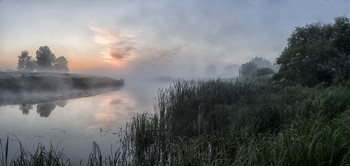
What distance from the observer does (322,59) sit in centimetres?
1766

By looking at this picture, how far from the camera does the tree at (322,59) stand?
17.1m

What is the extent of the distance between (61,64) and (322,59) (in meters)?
83.7

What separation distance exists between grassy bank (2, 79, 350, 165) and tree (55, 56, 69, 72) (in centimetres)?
7765

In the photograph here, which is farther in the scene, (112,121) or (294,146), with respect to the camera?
(112,121)

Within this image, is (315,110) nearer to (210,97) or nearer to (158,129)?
(210,97)

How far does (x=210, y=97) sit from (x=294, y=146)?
842 centimetres

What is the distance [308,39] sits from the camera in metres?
21.0

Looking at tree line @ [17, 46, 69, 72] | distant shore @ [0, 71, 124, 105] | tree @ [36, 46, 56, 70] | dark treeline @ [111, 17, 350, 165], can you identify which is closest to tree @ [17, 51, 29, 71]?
tree line @ [17, 46, 69, 72]

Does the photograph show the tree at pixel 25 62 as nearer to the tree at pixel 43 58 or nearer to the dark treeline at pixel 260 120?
the tree at pixel 43 58

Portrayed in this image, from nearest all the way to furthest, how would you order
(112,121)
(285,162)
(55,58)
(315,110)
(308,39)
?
(285,162), (315,110), (112,121), (308,39), (55,58)

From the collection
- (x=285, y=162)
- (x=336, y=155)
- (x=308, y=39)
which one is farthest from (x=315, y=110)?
(x=308, y=39)

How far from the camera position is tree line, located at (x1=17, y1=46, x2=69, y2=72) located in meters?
66.7

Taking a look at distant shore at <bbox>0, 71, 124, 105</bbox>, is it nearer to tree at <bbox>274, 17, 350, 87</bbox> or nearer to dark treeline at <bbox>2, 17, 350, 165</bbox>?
dark treeline at <bbox>2, 17, 350, 165</bbox>

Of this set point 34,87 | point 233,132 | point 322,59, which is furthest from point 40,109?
point 322,59
